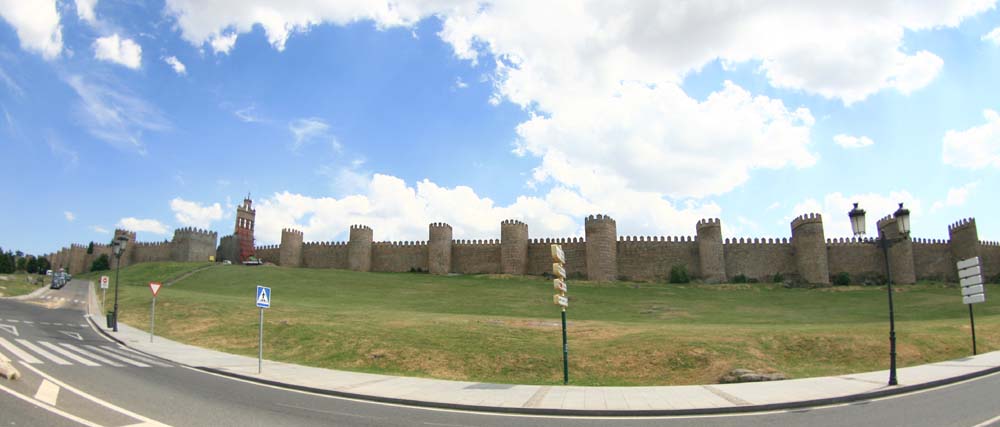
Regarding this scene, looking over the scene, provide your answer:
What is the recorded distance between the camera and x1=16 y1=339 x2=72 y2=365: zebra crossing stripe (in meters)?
15.1

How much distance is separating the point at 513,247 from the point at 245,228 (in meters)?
52.8

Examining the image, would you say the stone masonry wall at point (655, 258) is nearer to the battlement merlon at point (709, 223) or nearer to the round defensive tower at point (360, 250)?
the battlement merlon at point (709, 223)

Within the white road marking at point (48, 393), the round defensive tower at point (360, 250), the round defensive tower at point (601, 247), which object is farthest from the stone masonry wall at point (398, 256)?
the white road marking at point (48, 393)

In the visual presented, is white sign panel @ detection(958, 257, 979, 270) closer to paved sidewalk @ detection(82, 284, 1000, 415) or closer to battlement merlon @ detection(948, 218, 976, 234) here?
paved sidewalk @ detection(82, 284, 1000, 415)

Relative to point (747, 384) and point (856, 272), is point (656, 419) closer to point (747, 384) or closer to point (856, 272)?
point (747, 384)

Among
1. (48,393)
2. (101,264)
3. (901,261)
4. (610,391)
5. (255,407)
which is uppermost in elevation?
(101,264)

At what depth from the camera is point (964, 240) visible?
200 ft

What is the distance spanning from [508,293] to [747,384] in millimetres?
33068

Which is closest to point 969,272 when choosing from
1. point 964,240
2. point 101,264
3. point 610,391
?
point 610,391

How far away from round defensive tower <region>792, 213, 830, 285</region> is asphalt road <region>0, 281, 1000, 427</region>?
155 ft

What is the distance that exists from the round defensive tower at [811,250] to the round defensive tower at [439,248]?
38.1 metres

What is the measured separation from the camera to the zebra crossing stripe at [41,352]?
15086 mm

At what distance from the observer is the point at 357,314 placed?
28.8 metres

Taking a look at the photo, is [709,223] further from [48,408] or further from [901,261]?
[48,408]
